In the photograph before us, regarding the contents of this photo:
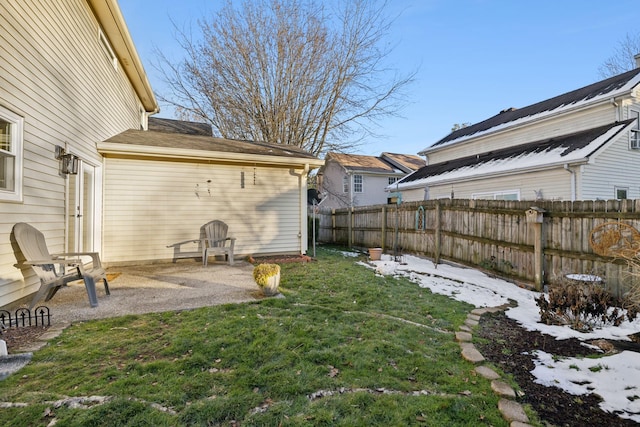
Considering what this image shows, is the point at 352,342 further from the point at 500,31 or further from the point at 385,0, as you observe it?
the point at 385,0

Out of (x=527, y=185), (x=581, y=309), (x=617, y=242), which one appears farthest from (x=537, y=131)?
(x=581, y=309)

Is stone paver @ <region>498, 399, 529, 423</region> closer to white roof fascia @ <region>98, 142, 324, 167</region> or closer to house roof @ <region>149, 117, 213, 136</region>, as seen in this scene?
white roof fascia @ <region>98, 142, 324, 167</region>

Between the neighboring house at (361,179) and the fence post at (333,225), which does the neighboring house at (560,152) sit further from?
the neighboring house at (361,179)

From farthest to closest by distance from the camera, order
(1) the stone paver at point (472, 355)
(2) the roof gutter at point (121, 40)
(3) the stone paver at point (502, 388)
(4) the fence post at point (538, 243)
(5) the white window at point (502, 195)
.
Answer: (5) the white window at point (502, 195) → (2) the roof gutter at point (121, 40) → (4) the fence post at point (538, 243) → (1) the stone paver at point (472, 355) → (3) the stone paver at point (502, 388)

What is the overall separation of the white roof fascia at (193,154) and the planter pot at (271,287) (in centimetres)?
388

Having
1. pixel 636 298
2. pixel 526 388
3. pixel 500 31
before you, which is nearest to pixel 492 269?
pixel 636 298

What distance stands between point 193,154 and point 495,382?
6.69m

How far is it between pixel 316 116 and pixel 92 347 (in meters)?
13.2

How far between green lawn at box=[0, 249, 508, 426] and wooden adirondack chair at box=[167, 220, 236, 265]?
325 centimetres

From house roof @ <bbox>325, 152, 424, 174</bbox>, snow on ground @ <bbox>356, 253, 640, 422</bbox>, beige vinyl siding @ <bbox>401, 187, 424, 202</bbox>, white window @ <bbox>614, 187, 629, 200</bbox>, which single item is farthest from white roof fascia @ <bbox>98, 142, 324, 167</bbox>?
house roof @ <bbox>325, 152, 424, 174</bbox>

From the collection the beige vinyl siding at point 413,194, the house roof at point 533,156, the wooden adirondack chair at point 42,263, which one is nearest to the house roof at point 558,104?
the house roof at point 533,156

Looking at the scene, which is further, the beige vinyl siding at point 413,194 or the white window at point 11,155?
the beige vinyl siding at point 413,194

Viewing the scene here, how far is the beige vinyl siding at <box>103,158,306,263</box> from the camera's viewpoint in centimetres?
666

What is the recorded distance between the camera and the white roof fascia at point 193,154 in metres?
6.40
